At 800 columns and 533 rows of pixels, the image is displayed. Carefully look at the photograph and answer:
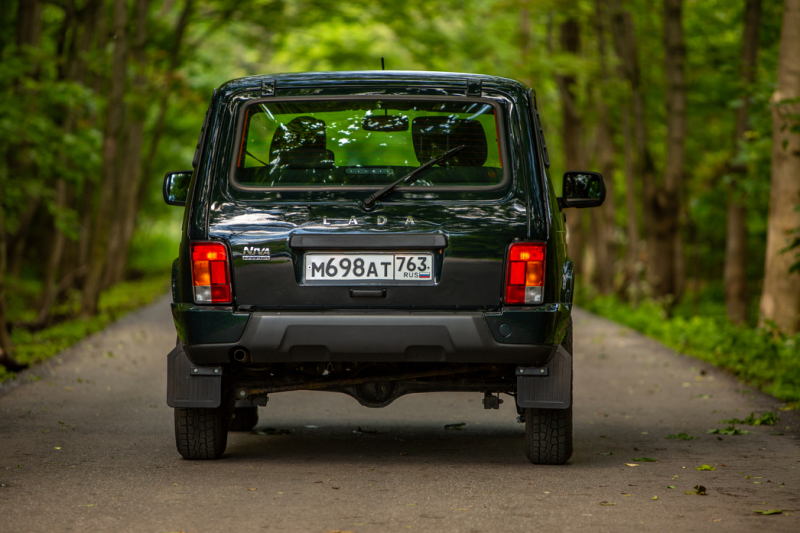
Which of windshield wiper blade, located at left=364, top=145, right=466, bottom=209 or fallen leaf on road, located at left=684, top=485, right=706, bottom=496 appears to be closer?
fallen leaf on road, located at left=684, top=485, right=706, bottom=496

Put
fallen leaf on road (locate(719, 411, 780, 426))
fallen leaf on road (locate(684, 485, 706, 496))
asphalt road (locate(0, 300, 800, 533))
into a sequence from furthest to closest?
fallen leaf on road (locate(719, 411, 780, 426)) < fallen leaf on road (locate(684, 485, 706, 496)) < asphalt road (locate(0, 300, 800, 533))

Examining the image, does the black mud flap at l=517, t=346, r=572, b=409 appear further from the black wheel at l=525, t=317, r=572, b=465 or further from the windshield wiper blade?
the windshield wiper blade

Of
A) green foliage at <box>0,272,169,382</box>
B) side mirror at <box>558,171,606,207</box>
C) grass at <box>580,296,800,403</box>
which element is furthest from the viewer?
green foliage at <box>0,272,169,382</box>

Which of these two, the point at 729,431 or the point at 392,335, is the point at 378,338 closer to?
the point at 392,335

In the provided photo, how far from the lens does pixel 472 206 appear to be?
18.5 feet

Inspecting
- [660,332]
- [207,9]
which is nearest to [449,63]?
[207,9]

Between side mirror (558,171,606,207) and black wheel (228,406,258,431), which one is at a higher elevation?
side mirror (558,171,606,207)

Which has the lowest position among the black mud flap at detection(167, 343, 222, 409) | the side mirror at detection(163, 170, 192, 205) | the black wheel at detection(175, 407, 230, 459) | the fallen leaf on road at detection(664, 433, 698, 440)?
the fallen leaf on road at detection(664, 433, 698, 440)

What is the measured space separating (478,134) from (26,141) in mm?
10464

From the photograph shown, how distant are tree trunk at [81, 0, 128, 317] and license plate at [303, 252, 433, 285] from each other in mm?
12523

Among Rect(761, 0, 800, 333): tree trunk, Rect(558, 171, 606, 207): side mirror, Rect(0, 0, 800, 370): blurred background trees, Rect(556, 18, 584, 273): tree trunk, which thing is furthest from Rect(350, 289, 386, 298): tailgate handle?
Rect(556, 18, 584, 273): tree trunk

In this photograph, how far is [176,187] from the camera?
6551mm

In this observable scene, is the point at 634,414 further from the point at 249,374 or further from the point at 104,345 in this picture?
the point at 104,345

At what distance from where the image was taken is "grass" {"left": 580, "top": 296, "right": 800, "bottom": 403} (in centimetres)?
961
